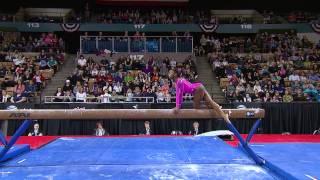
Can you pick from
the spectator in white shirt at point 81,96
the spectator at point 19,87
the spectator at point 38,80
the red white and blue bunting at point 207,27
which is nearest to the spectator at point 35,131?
the spectator in white shirt at point 81,96

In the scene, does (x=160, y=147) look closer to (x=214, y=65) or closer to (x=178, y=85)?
(x=178, y=85)

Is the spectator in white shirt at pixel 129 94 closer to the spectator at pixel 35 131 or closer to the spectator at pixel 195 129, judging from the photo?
the spectator at pixel 195 129

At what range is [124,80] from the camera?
16688 millimetres

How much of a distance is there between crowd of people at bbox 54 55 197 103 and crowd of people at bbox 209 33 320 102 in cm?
178

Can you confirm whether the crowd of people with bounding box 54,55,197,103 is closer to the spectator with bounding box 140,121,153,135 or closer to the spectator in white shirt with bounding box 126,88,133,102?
the spectator in white shirt with bounding box 126,88,133,102

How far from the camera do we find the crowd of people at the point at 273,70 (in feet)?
50.4

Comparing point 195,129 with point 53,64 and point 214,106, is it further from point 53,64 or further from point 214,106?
point 53,64

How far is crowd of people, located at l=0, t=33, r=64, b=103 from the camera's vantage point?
49.7 feet

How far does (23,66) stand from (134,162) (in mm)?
11780

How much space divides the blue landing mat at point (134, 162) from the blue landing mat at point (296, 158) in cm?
35

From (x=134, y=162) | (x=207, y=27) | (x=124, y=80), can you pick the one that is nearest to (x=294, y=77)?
(x=207, y=27)

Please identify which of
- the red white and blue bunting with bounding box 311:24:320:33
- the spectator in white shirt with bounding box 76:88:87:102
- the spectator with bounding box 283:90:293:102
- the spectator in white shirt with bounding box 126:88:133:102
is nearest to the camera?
the spectator in white shirt with bounding box 76:88:87:102

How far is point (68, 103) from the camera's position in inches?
537

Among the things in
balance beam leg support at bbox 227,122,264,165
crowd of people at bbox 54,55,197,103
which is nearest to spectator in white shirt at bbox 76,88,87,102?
crowd of people at bbox 54,55,197,103
